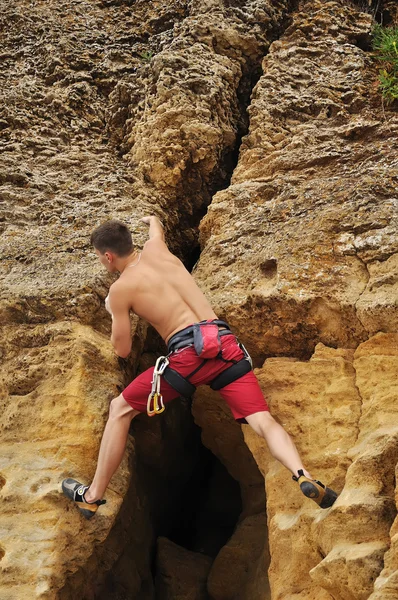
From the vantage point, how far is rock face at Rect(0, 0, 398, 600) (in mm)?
2938

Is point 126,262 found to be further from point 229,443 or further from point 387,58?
point 387,58

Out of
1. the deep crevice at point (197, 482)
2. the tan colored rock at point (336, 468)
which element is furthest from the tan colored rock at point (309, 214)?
the deep crevice at point (197, 482)

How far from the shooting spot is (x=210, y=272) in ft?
12.9

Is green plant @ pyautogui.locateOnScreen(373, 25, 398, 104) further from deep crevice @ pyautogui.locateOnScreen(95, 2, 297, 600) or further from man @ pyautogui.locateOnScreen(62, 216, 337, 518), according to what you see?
man @ pyautogui.locateOnScreen(62, 216, 337, 518)

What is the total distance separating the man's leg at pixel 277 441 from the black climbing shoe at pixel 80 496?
883 mm

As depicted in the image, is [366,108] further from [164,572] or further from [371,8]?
[164,572]

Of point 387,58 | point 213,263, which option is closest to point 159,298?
point 213,263

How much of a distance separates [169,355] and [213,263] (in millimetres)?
1031

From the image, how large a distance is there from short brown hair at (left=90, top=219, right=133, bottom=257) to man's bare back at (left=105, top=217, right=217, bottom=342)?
0.11 meters

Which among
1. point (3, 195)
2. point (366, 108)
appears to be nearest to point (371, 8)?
point (366, 108)

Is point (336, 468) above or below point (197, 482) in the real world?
above

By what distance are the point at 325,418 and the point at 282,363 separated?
44 cm

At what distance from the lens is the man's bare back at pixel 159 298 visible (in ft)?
10.6

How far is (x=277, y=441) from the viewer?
9.37ft
